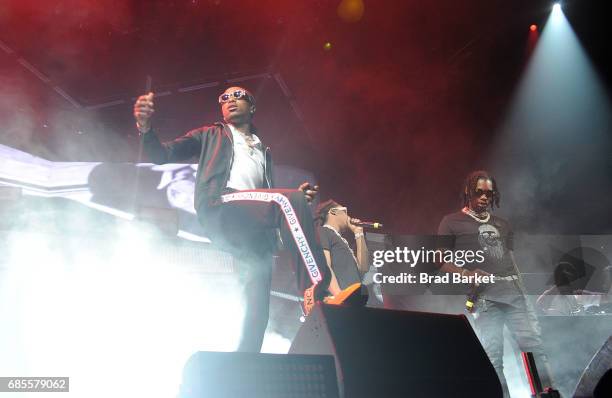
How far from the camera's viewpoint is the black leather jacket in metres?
2.79

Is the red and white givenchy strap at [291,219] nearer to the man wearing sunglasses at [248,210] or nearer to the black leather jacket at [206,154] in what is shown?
the man wearing sunglasses at [248,210]

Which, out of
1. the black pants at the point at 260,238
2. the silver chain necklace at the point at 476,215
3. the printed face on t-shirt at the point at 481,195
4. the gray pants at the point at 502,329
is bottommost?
the gray pants at the point at 502,329

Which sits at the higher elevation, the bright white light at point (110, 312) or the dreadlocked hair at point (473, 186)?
the dreadlocked hair at point (473, 186)

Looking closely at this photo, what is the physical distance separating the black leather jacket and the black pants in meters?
0.09

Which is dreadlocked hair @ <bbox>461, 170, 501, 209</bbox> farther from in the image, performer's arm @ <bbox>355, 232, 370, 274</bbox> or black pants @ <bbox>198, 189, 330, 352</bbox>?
black pants @ <bbox>198, 189, 330, 352</bbox>

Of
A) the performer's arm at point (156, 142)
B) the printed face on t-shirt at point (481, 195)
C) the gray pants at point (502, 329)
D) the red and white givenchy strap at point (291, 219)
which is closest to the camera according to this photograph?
the red and white givenchy strap at point (291, 219)

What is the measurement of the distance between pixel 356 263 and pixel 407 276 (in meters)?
0.64

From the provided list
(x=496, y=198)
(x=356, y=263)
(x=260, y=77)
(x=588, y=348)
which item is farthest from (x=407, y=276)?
(x=260, y=77)

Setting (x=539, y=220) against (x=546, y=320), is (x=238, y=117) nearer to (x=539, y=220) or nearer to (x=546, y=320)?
(x=546, y=320)

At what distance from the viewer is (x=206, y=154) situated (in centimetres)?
294

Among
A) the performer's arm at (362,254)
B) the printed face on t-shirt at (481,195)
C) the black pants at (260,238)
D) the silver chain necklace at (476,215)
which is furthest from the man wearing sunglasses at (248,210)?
the printed face on t-shirt at (481,195)

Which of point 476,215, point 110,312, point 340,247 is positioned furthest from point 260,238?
point 476,215

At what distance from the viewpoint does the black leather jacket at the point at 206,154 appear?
2785 mm

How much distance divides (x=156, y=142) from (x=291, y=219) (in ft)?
2.84
